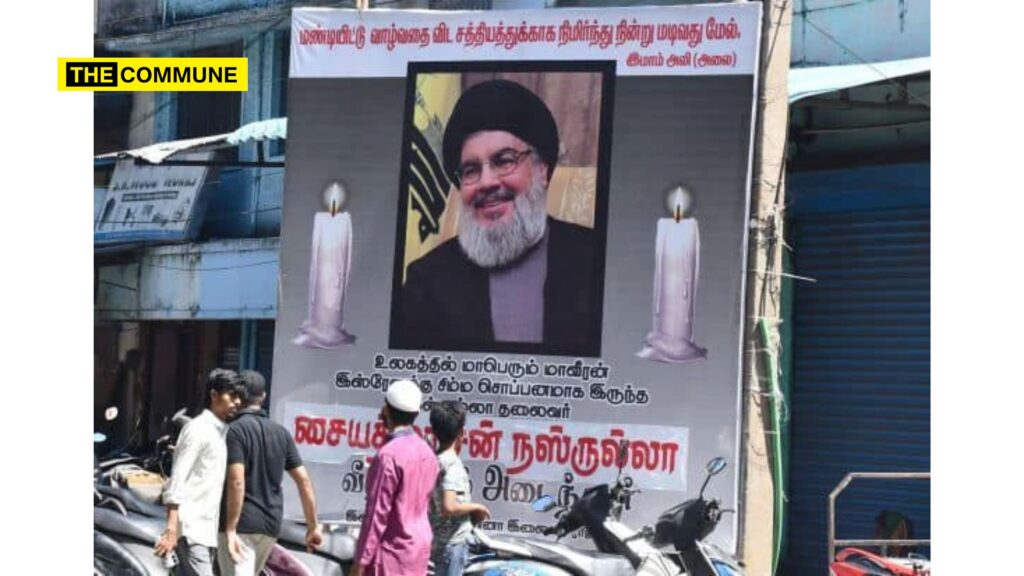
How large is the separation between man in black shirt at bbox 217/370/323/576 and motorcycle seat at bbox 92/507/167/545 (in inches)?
63.1

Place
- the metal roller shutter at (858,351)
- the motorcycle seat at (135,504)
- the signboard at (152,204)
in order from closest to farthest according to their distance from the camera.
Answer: the motorcycle seat at (135,504), the metal roller shutter at (858,351), the signboard at (152,204)

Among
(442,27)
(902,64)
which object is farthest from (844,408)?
(442,27)

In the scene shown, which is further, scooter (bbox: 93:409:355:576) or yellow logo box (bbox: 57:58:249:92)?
scooter (bbox: 93:409:355:576)

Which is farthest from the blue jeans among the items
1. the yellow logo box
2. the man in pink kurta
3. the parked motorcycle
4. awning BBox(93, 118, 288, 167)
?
awning BBox(93, 118, 288, 167)

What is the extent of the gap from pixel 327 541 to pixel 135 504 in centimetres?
118

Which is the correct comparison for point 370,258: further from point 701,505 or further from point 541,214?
point 701,505

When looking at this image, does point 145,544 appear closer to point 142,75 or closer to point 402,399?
point 142,75

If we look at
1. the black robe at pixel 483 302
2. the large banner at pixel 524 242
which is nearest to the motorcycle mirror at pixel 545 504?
the large banner at pixel 524 242

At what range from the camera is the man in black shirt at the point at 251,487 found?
7.31 metres

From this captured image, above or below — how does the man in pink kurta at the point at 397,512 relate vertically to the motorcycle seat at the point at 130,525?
above

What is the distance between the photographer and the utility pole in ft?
28.7

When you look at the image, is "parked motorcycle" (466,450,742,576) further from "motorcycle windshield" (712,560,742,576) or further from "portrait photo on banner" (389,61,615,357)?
"portrait photo on banner" (389,61,615,357)

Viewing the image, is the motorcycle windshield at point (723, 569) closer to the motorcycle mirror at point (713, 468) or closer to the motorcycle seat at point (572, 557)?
the motorcycle mirror at point (713, 468)

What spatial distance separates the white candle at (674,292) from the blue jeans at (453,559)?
7.83 feet
